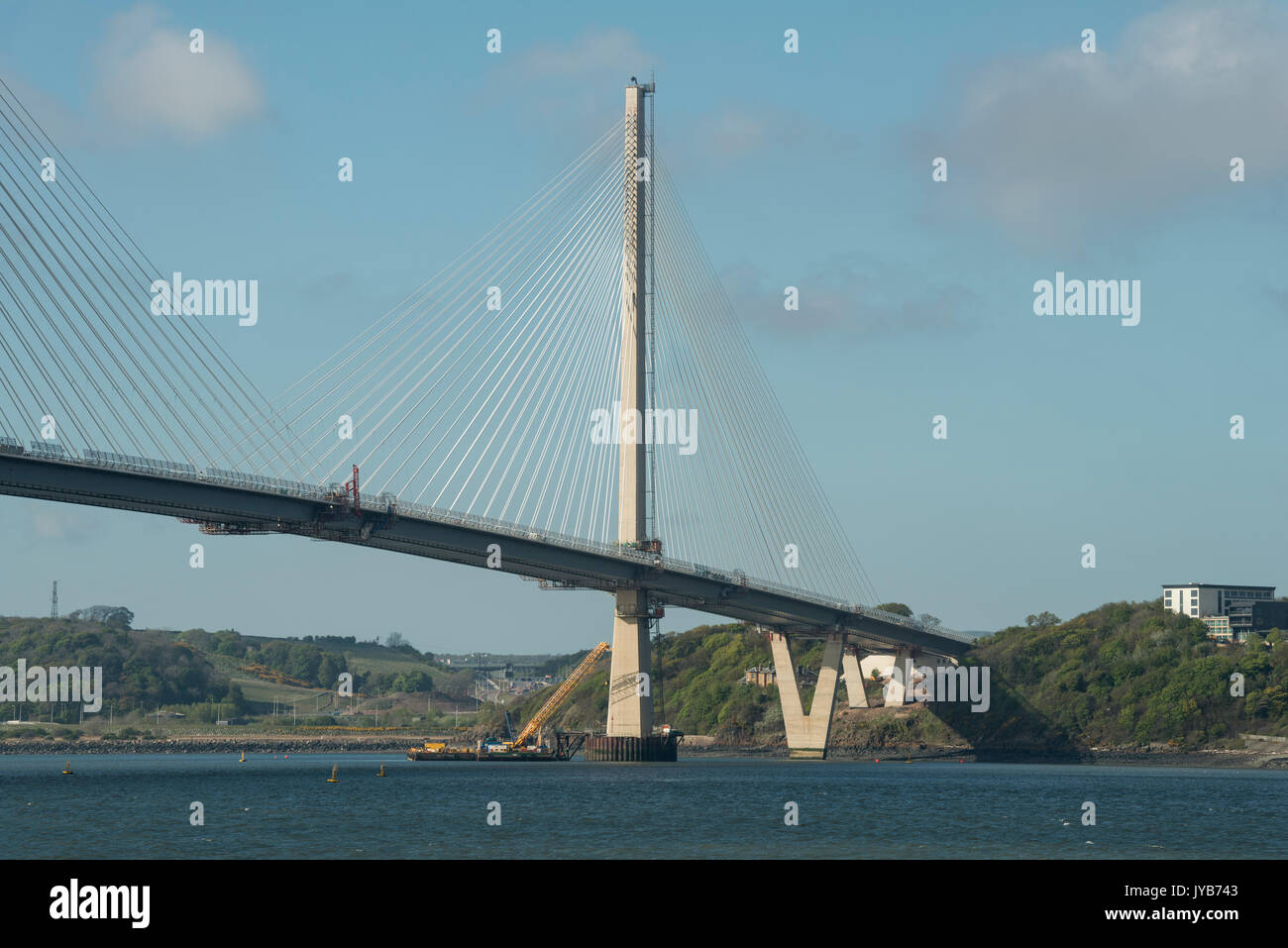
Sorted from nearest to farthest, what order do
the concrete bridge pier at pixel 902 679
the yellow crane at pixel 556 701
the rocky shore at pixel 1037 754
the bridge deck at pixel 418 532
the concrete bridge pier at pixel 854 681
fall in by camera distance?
the bridge deck at pixel 418 532 → the rocky shore at pixel 1037 754 → the yellow crane at pixel 556 701 → the concrete bridge pier at pixel 902 679 → the concrete bridge pier at pixel 854 681

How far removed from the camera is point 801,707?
140 m

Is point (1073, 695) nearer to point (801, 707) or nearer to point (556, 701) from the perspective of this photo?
point (801, 707)

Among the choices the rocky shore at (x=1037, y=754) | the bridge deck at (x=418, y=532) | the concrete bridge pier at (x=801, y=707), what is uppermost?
the bridge deck at (x=418, y=532)

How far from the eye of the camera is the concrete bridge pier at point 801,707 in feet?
447

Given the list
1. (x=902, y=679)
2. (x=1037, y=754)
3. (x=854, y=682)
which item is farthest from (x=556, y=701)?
(x=1037, y=754)

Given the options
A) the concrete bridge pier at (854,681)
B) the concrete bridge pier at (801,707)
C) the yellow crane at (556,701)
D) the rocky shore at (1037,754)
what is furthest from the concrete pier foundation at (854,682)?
the yellow crane at (556,701)

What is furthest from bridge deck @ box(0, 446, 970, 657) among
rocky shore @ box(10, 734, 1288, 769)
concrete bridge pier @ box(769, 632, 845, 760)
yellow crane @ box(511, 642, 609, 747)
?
yellow crane @ box(511, 642, 609, 747)

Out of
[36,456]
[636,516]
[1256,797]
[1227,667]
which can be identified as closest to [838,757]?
[1227,667]

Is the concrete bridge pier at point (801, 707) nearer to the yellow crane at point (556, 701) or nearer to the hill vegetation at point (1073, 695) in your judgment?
the hill vegetation at point (1073, 695)

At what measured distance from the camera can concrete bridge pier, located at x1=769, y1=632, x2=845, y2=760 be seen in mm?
136250
